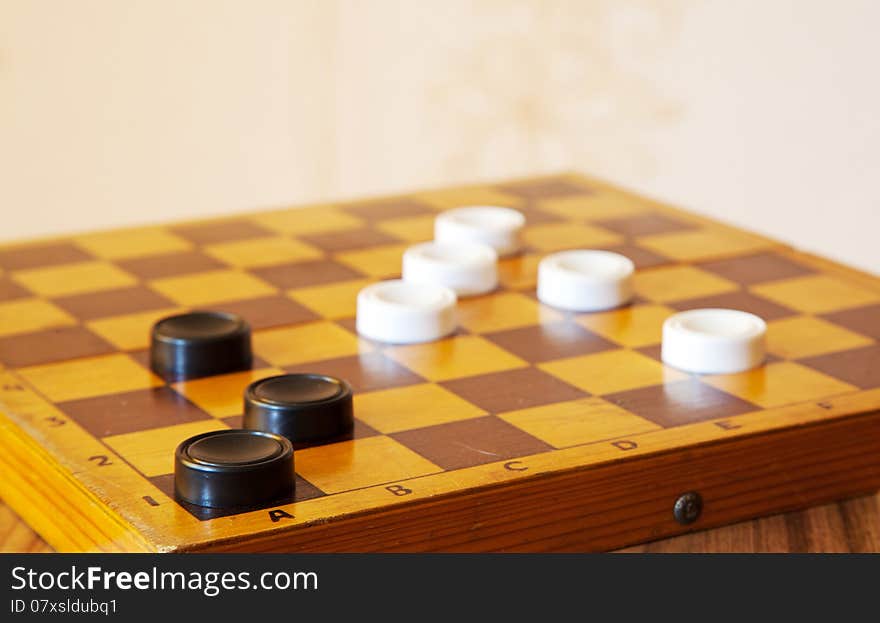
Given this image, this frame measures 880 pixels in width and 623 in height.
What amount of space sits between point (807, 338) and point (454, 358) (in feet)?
1.58

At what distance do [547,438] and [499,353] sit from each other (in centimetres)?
33

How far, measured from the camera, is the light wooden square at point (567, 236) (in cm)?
253

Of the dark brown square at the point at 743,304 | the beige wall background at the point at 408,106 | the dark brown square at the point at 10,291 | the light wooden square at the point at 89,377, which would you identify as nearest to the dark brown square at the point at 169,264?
the dark brown square at the point at 10,291

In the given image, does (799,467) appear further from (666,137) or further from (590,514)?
(666,137)

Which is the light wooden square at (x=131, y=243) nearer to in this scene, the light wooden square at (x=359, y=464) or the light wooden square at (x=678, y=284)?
the light wooden square at (x=678, y=284)

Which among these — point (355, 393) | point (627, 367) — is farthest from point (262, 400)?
point (627, 367)

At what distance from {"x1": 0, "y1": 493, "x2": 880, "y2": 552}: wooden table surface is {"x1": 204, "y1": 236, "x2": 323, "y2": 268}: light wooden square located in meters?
0.77

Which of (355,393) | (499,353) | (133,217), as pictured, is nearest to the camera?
(355,393)

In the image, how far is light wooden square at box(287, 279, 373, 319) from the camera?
7.11ft

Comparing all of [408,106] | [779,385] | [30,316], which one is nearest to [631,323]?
[779,385]

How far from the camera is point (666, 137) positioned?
4082 mm

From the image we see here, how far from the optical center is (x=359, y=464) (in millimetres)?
1591

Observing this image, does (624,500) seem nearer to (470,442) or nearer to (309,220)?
(470,442)

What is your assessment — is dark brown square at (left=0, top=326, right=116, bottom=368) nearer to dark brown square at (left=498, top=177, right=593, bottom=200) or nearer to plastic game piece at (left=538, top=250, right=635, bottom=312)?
plastic game piece at (left=538, top=250, right=635, bottom=312)
